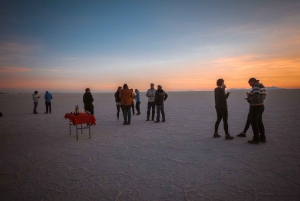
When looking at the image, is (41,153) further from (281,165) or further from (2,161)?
(281,165)

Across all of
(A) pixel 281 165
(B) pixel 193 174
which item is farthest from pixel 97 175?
(A) pixel 281 165

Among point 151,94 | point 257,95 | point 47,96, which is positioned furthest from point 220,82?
point 47,96

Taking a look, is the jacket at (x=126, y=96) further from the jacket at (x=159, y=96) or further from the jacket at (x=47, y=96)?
the jacket at (x=47, y=96)

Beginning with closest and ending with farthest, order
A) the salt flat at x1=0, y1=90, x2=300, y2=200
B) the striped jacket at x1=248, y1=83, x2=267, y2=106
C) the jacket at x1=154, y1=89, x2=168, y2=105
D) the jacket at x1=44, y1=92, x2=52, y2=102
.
→ the salt flat at x1=0, y1=90, x2=300, y2=200 → the striped jacket at x1=248, y1=83, x2=267, y2=106 → the jacket at x1=154, y1=89, x2=168, y2=105 → the jacket at x1=44, y1=92, x2=52, y2=102

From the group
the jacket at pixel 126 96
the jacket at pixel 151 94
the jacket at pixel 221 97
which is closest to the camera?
the jacket at pixel 221 97

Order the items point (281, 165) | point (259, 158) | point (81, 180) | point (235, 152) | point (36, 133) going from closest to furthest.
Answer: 1. point (81, 180)
2. point (281, 165)
3. point (259, 158)
4. point (235, 152)
5. point (36, 133)

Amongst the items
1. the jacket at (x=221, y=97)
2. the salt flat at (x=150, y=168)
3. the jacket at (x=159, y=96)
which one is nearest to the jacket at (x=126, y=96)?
the jacket at (x=159, y=96)

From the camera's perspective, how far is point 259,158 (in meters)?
4.48

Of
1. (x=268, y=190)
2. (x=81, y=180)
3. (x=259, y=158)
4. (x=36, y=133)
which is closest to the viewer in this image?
(x=268, y=190)

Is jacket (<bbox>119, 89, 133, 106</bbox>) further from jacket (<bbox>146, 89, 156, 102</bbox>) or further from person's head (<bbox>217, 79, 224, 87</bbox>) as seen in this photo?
person's head (<bbox>217, 79, 224, 87</bbox>)

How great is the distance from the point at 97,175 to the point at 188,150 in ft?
8.67

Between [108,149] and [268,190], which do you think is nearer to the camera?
[268,190]

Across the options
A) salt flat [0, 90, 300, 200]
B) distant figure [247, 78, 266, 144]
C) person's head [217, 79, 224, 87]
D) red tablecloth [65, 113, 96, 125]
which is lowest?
salt flat [0, 90, 300, 200]

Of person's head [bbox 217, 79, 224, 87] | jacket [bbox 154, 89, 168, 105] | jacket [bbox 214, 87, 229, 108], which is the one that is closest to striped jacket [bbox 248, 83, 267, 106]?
jacket [bbox 214, 87, 229, 108]
